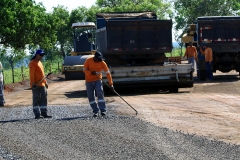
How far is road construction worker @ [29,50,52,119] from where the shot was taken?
52.2 feet

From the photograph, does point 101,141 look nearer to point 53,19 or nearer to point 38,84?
point 38,84

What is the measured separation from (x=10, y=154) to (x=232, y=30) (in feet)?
60.5

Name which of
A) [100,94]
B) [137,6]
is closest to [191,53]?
[100,94]

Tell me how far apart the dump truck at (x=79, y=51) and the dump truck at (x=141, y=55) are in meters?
11.3

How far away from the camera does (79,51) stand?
1620 inches

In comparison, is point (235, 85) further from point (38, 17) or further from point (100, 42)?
point (38, 17)

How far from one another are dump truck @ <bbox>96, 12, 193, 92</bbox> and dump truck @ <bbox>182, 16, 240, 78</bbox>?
12.9 feet

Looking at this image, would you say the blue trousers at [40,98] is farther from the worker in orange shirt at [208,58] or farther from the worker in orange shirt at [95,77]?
the worker in orange shirt at [208,58]

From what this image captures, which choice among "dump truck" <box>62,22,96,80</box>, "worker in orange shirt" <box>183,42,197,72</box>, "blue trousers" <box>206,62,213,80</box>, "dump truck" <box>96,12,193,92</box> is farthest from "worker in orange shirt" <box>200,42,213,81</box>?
"dump truck" <box>62,22,96,80</box>

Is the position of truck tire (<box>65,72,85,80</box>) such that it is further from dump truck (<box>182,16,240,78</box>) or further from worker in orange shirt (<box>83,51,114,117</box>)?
worker in orange shirt (<box>83,51,114,117</box>)

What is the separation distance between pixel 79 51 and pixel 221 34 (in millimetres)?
15001

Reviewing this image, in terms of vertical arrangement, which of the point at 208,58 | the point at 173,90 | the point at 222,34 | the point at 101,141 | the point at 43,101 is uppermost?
the point at 222,34

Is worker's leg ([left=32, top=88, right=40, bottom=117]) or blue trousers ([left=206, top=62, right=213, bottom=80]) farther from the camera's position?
blue trousers ([left=206, top=62, right=213, bottom=80])

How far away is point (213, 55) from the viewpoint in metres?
28.7
